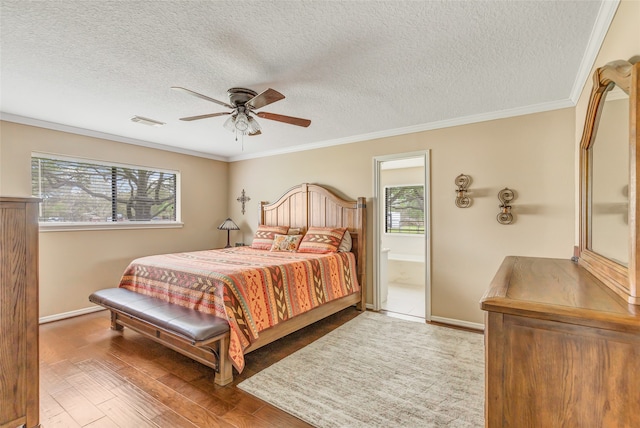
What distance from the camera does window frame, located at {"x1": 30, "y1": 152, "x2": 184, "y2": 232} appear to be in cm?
361

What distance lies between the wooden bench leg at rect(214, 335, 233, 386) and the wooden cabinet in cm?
102

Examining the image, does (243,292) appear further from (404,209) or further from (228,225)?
(404,209)

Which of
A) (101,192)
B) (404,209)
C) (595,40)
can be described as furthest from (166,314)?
(404,209)

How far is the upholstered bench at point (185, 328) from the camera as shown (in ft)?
7.12

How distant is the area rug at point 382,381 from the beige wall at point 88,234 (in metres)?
2.99

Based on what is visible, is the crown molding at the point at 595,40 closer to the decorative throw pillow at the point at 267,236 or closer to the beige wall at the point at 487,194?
the beige wall at the point at 487,194

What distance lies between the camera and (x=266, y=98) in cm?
224

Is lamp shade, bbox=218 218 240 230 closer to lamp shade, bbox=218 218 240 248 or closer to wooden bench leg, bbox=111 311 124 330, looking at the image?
lamp shade, bbox=218 218 240 248

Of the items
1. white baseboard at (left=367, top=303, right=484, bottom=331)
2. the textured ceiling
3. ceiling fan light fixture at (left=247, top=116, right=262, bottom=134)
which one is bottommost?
white baseboard at (left=367, top=303, right=484, bottom=331)

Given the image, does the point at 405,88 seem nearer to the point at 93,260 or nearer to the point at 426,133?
the point at 426,133

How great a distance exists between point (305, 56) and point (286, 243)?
2.73 meters

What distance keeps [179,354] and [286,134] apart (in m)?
2.88

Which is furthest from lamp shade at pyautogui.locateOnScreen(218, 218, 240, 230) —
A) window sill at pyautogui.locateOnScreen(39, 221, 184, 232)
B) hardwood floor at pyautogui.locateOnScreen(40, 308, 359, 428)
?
hardwood floor at pyautogui.locateOnScreen(40, 308, 359, 428)

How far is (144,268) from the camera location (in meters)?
3.18
